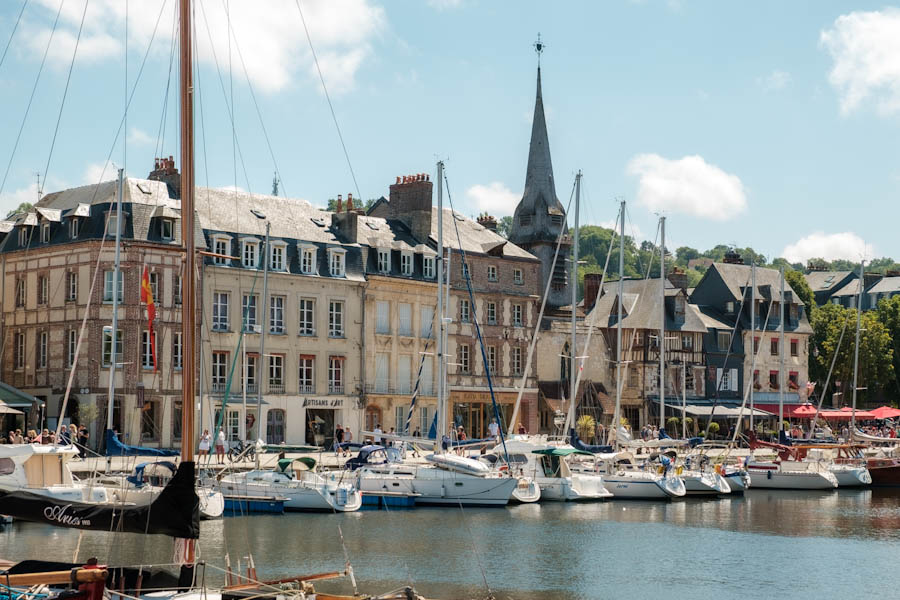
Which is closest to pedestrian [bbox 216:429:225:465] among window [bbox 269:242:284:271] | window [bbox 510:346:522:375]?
window [bbox 269:242:284:271]

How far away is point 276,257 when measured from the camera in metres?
55.5

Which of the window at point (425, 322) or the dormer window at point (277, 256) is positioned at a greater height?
the dormer window at point (277, 256)

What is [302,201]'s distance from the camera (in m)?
61.2

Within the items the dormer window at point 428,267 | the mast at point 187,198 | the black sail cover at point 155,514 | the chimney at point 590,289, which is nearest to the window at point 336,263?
the dormer window at point 428,267

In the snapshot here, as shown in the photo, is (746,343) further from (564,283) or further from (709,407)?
(564,283)

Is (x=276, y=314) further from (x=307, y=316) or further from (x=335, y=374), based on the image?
(x=335, y=374)

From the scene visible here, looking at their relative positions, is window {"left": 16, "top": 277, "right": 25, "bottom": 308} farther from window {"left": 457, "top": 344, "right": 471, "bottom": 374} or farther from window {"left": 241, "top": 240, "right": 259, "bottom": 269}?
window {"left": 457, "top": 344, "right": 471, "bottom": 374}

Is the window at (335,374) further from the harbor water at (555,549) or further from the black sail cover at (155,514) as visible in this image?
the black sail cover at (155,514)

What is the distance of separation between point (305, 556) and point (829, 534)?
17000 mm

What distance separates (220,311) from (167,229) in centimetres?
446

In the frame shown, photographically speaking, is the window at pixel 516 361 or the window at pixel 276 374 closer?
the window at pixel 276 374

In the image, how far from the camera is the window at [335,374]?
57.4 metres

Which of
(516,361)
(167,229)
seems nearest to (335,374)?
(167,229)

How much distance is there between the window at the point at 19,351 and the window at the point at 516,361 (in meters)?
25.8
